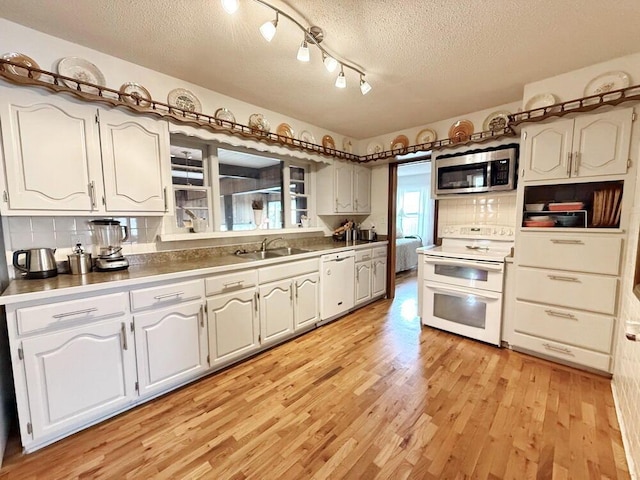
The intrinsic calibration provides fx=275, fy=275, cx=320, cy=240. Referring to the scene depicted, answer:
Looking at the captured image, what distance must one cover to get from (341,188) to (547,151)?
2.15m

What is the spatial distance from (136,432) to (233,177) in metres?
2.25

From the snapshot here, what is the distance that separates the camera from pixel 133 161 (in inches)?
76.7

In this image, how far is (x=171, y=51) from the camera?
76.1 inches

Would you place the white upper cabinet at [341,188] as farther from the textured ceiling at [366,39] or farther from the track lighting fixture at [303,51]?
the track lighting fixture at [303,51]

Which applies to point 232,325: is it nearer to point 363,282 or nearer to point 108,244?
point 108,244

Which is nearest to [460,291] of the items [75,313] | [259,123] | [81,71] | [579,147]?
[579,147]

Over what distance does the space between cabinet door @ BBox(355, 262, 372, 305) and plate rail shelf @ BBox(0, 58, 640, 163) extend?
1.54 m

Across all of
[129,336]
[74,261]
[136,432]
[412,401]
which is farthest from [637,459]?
[74,261]

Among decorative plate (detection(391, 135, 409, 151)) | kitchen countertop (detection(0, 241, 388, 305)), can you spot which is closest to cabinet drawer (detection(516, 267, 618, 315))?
decorative plate (detection(391, 135, 409, 151))

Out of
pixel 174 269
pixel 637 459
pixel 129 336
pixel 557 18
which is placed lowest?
pixel 637 459

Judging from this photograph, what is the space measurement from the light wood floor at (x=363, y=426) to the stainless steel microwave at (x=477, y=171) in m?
1.63

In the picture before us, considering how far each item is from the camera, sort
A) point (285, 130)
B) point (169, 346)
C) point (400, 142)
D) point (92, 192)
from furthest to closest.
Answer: point (400, 142)
point (285, 130)
point (169, 346)
point (92, 192)

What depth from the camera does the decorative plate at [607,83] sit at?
204 centimetres

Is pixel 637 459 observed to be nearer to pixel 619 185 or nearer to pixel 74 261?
pixel 619 185
